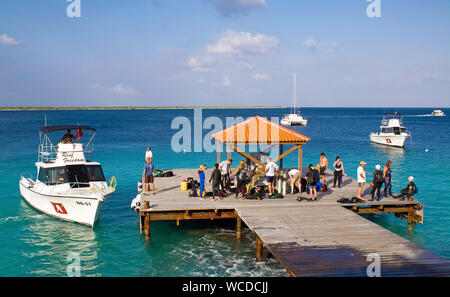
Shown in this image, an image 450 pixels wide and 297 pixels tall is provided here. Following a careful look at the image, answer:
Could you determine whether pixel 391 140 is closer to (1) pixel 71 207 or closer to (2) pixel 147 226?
(2) pixel 147 226

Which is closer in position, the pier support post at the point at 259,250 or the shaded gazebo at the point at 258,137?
the pier support post at the point at 259,250

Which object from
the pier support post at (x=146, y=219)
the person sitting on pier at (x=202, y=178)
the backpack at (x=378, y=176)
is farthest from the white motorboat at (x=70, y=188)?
the backpack at (x=378, y=176)

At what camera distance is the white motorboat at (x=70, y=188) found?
17.3 meters

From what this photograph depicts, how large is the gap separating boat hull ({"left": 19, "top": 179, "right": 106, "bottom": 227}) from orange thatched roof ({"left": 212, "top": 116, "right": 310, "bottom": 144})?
7067 mm

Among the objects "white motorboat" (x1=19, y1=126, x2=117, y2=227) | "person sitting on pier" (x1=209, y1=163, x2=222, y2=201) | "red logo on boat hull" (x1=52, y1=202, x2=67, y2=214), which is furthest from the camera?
"red logo on boat hull" (x1=52, y1=202, x2=67, y2=214)

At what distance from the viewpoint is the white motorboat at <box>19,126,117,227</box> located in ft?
56.7

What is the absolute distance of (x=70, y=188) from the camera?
18.6m

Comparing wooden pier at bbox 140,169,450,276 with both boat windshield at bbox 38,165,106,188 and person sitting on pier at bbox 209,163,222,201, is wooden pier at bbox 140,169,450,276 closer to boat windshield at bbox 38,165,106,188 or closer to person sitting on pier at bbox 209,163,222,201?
person sitting on pier at bbox 209,163,222,201

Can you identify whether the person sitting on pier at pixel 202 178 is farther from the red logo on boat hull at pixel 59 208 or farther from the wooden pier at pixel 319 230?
the red logo on boat hull at pixel 59 208

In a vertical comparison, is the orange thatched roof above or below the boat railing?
above

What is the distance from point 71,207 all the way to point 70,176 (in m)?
2.23

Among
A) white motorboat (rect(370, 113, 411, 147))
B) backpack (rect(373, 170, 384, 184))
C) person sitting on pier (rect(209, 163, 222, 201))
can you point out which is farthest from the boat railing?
white motorboat (rect(370, 113, 411, 147))

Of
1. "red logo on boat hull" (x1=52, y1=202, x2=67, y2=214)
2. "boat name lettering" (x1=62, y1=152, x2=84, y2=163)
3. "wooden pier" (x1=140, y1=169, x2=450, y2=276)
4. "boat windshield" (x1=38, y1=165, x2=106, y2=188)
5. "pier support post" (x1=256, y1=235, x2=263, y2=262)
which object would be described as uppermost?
"boat name lettering" (x1=62, y1=152, x2=84, y2=163)
